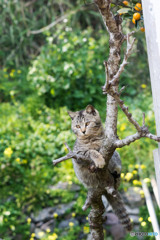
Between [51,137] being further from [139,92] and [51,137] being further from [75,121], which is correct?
[139,92]

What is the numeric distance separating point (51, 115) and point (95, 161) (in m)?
2.76

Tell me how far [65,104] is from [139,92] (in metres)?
1.44

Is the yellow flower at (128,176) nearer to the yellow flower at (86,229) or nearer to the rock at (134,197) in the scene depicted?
the rock at (134,197)

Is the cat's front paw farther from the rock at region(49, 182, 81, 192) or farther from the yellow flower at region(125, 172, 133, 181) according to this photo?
the rock at region(49, 182, 81, 192)

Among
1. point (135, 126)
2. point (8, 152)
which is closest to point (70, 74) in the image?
point (8, 152)

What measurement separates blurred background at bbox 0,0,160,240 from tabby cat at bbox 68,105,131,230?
228 mm

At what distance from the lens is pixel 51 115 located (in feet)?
15.4

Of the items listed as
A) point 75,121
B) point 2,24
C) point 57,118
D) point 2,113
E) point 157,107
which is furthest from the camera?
point 2,24

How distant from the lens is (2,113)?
5.05 meters

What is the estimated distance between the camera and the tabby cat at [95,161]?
216 centimetres

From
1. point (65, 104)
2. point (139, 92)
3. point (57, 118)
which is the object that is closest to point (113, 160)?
point (57, 118)

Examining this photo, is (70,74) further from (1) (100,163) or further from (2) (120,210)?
(1) (100,163)

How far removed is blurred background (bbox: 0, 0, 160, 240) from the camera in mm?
3773

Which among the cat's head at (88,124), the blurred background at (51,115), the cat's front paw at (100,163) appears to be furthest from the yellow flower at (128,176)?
the cat's front paw at (100,163)
